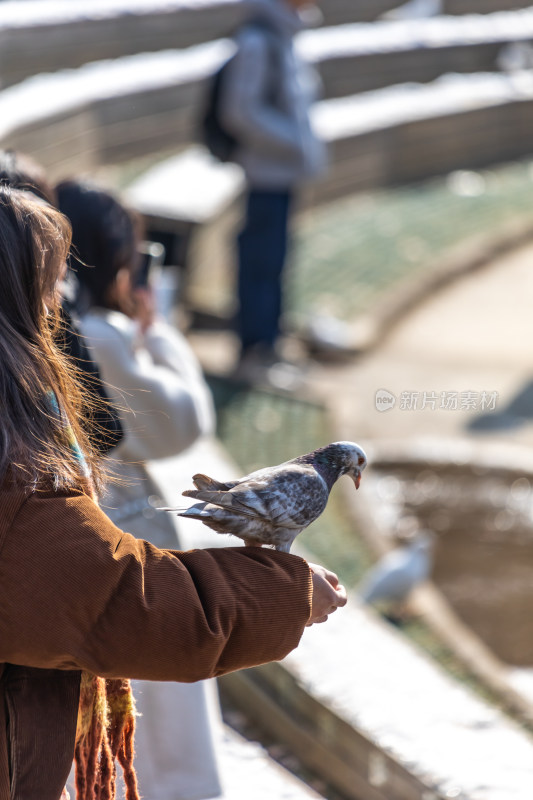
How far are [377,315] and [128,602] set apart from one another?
670 cm

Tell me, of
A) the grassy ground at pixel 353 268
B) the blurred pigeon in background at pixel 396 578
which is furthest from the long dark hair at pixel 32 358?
the blurred pigeon in background at pixel 396 578

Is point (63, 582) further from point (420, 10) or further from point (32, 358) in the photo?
point (420, 10)

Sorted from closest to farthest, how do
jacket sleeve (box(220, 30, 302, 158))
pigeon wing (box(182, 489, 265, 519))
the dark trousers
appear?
pigeon wing (box(182, 489, 265, 519)), jacket sleeve (box(220, 30, 302, 158)), the dark trousers

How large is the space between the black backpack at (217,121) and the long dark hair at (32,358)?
469 centimetres

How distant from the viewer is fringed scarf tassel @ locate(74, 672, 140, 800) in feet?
5.56

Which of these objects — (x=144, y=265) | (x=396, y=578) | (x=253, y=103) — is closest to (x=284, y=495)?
(x=144, y=265)

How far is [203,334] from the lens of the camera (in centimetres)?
751

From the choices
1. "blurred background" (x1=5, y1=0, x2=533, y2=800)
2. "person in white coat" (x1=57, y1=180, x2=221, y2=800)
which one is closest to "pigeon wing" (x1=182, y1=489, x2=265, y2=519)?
"person in white coat" (x1=57, y1=180, x2=221, y2=800)

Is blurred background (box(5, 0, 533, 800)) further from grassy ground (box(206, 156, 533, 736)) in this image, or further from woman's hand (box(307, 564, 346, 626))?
woman's hand (box(307, 564, 346, 626))

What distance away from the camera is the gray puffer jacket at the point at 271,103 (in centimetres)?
601

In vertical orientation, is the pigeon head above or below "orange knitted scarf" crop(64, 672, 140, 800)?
above

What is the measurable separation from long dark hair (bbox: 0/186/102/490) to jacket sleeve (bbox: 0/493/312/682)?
0.05 metres

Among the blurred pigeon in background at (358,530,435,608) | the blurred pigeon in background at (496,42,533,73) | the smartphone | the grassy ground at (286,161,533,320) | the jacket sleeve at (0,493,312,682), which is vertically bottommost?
the grassy ground at (286,161,533,320)
